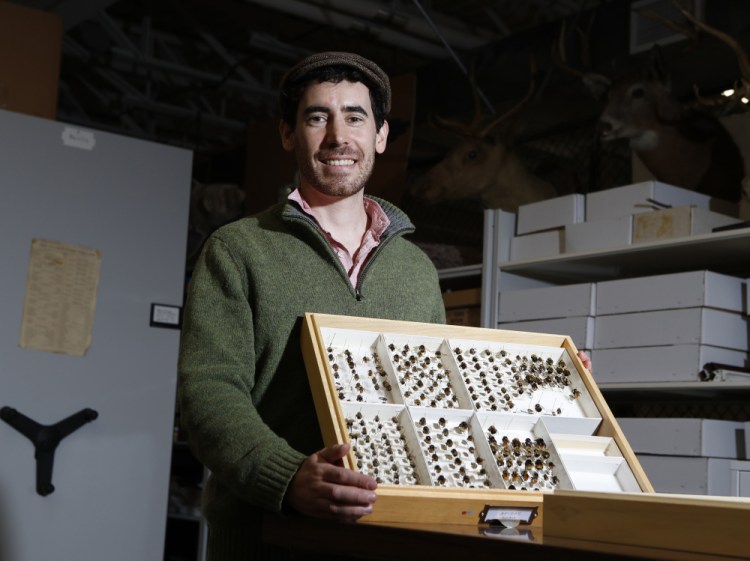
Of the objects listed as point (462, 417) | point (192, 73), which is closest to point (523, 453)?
point (462, 417)

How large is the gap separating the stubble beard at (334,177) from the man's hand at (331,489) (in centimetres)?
57

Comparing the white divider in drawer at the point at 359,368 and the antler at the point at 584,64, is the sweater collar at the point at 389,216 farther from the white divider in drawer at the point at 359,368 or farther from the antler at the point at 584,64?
the antler at the point at 584,64

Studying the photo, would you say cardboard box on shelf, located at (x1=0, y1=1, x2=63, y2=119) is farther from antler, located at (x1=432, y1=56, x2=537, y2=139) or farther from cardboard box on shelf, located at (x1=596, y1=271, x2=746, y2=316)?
cardboard box on shelf, located at (x1=596, y1=271, x2=746, y2=316)

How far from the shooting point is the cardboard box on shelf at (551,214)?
149 inches

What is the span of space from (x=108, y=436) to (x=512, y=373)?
263 cm

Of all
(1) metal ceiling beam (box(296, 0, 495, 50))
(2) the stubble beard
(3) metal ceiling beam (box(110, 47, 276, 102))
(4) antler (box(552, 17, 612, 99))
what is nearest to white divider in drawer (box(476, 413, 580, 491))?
(2) the stubble beard

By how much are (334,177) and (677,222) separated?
1.92 m

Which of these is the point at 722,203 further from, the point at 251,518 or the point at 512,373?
the point at 251,518

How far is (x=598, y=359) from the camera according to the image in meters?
3.54

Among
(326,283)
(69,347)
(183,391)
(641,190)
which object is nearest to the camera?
(183,391)

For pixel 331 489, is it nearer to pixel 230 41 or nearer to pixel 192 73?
pixel 192 73

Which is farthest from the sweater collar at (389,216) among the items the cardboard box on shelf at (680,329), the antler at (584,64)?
the antler at (584,64)

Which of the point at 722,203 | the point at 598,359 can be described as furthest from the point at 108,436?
the point at 722,203

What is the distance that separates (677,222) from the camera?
3.36 m
